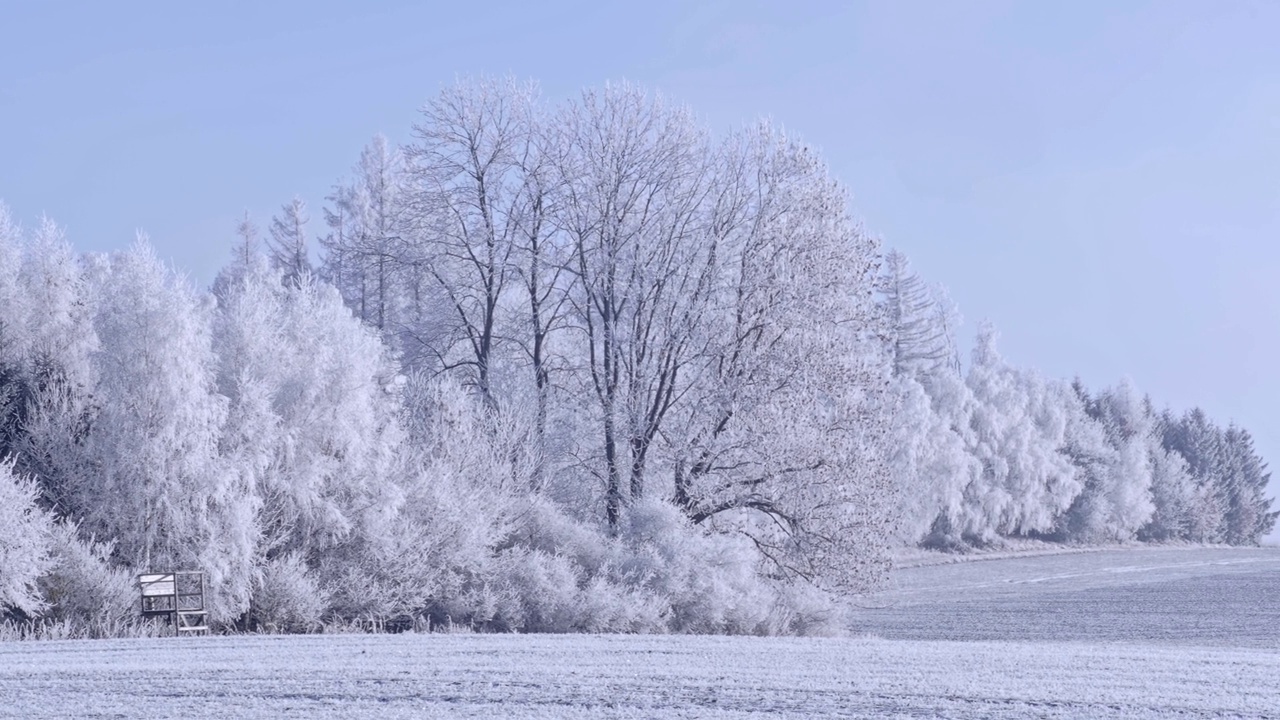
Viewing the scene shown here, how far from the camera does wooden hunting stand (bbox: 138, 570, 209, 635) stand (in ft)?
69.3

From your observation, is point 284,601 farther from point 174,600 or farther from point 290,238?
point 290,238

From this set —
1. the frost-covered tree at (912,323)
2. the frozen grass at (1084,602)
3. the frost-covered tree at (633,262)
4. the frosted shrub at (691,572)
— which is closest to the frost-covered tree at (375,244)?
the frost-covered tree at (633,262)

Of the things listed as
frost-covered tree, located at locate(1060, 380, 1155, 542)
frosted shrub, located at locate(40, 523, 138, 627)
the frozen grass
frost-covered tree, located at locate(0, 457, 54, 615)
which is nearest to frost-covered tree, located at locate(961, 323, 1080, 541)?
frost-covered tree, located at locate(1060, 380, 1155, 542)

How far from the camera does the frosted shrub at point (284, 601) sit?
2322 centimetres

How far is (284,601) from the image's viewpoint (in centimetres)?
2327

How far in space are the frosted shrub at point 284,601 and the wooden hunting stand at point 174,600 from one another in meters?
1.32

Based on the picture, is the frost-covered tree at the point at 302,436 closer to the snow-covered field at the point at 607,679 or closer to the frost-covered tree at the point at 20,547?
the frost-covered tree at the point at 20,547

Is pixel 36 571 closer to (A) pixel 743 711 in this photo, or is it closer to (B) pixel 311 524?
(B) pixel 311 524

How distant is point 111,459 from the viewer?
2242 cm

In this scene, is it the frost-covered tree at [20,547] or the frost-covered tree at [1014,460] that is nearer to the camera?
the frost-covered tree at [20,547]

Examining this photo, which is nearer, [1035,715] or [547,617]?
[1035,715]

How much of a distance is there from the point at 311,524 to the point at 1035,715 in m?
17.2

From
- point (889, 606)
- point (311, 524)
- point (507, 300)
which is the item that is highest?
point (507, 300)

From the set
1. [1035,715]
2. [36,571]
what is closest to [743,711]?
[1035,715]
